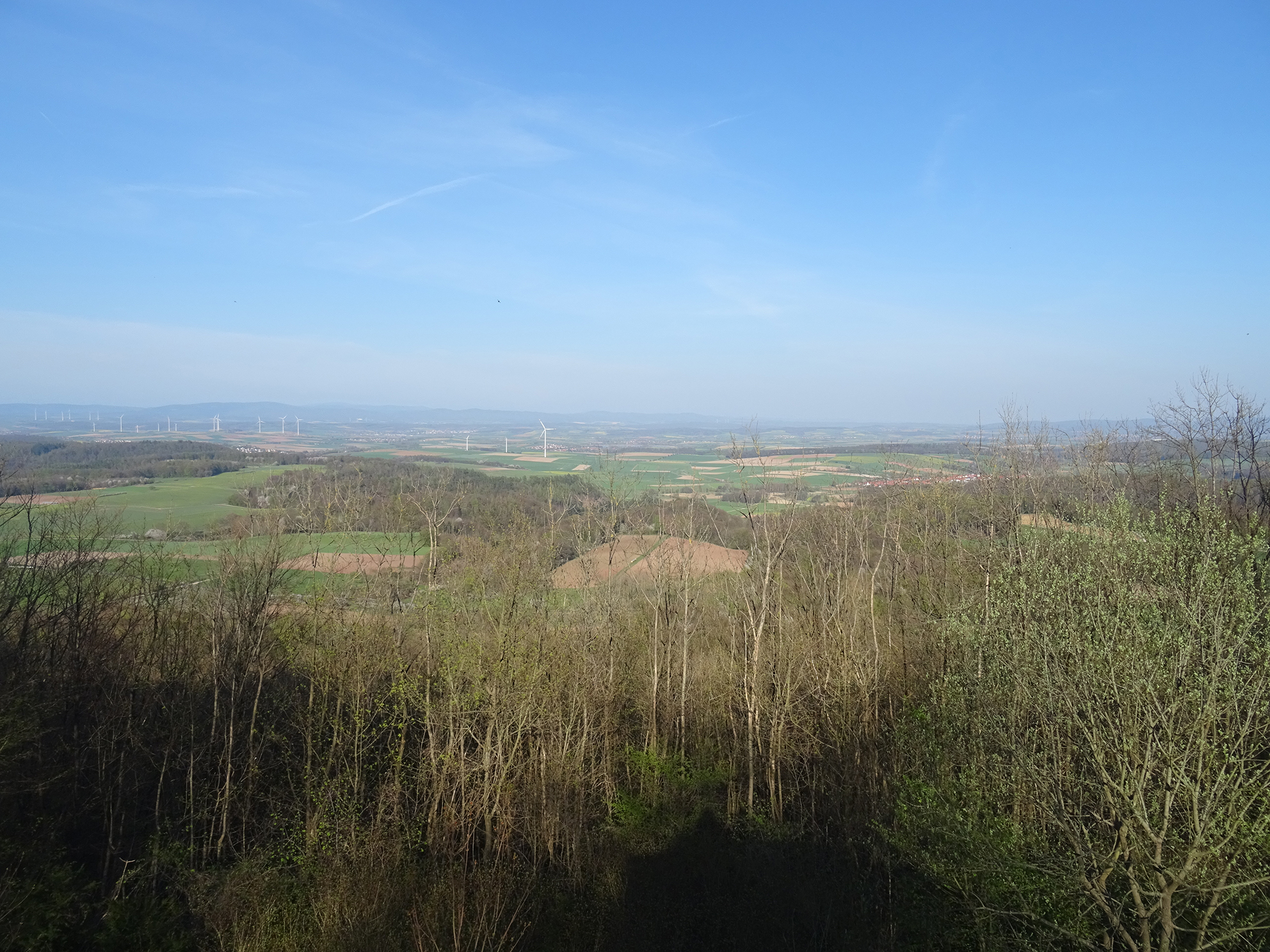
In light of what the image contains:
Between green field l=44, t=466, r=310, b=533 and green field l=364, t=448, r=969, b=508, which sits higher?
green field l=364, t=448, r=969, b=508

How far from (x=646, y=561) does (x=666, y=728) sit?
17.7 ft

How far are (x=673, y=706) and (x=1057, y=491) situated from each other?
42.9 ft

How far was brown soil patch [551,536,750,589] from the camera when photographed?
22.3 metres

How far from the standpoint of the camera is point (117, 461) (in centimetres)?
4972

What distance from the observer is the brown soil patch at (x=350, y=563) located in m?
19.6

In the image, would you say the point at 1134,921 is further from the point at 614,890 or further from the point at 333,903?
the point at 333,903

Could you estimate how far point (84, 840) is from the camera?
15680 mm

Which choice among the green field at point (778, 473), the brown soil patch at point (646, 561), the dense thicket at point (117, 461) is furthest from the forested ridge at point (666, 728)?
the dense thicket at point (117, 461)

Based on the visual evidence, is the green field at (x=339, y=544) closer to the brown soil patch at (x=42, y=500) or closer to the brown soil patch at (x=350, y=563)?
the brown soil patch at (x=350, y=563)

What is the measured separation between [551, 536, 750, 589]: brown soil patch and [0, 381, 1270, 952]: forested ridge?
51 centimetres

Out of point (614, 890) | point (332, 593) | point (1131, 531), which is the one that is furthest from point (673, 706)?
point (1131, 531)

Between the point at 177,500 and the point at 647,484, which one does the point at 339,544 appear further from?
the point at 177,500

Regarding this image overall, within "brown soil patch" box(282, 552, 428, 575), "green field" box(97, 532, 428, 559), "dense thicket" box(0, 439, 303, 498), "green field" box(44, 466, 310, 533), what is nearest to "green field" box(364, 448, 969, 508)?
"green field" box(97, 532, 428, 559)

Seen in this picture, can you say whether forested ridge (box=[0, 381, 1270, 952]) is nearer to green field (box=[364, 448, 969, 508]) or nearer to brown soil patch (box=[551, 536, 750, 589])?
brown soil patch (box=[551, 536, 750, 589])
